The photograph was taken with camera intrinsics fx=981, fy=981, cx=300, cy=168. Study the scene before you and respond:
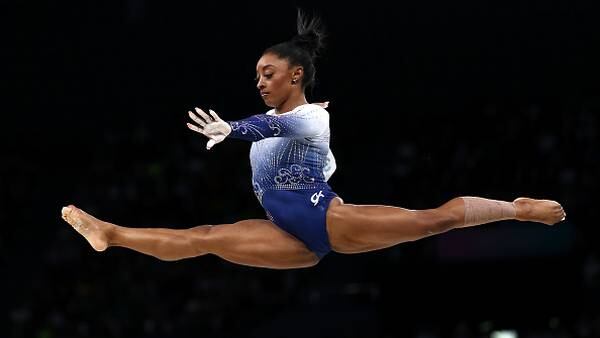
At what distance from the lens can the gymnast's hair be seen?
5.23m

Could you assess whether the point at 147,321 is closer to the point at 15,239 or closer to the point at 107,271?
the point at 107,271

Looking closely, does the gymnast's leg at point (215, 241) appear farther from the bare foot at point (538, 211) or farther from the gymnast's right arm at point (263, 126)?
the bare foot at point (538, 211)

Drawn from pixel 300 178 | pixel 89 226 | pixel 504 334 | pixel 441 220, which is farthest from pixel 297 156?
pixel 504 334

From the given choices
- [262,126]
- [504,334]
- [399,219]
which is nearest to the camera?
[262,126]

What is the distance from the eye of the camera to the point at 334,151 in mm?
11797

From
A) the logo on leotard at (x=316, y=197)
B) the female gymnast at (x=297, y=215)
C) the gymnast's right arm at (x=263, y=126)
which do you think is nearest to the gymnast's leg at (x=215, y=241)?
the female gymnast at (x=297, y=215)

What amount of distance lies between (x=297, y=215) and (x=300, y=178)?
206 mm

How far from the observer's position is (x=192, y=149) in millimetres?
12281

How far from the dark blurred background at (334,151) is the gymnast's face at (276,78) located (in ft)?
14.0

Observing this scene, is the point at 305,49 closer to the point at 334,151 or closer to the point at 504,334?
the point at 504,334

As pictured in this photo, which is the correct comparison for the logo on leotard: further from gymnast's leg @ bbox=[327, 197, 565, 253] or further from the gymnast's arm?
the gymnast's arm

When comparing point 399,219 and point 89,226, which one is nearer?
point 399,219

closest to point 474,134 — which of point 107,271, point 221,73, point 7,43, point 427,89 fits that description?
point 427,89

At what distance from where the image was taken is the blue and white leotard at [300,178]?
5113mm
